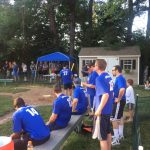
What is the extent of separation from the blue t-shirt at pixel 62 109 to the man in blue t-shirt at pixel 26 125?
3.82 ft

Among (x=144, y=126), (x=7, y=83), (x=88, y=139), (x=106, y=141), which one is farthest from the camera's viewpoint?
(x=7, y=83)

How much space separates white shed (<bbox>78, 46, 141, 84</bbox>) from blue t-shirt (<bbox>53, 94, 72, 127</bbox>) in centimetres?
2332

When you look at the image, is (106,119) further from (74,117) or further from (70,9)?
(70,9)

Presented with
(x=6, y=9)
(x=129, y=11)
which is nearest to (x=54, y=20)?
(x=6, y=9)

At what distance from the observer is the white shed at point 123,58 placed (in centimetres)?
3152

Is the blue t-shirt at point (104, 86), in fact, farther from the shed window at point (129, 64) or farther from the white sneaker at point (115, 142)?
the shed window at point (129, 64)

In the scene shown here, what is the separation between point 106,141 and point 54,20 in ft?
108

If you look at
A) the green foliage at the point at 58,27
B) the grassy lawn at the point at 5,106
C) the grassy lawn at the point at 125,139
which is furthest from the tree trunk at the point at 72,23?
the grassy lawn at the point at 125,139

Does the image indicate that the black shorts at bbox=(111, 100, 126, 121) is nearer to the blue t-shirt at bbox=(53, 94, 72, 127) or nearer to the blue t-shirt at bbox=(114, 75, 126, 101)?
the blue t-shirt at bbox=(114, 75, 126, 101)

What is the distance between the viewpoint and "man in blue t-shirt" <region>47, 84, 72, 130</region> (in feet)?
25.1

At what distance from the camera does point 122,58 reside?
32031 mm

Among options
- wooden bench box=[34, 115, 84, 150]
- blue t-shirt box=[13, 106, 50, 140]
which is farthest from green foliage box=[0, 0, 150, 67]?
blue t-shirt box=[13, 106, 50, 140]

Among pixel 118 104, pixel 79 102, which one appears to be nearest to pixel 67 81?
pixel 79 102

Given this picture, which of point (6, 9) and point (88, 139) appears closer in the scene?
point (88, 139)
